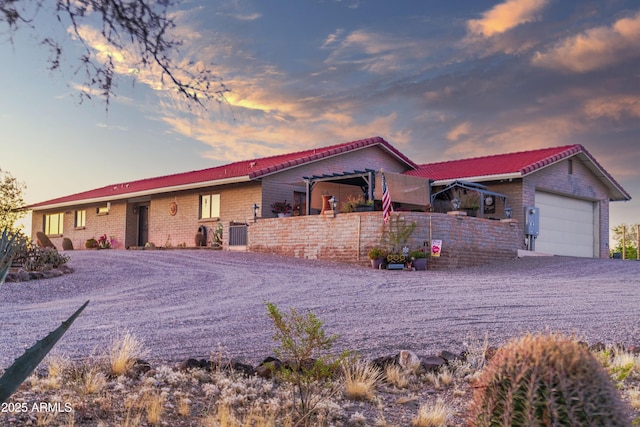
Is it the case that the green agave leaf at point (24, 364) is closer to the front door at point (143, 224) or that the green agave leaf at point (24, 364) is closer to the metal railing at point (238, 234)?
the metal railing at point (238, 234)

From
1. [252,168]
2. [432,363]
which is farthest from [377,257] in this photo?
[432,363]

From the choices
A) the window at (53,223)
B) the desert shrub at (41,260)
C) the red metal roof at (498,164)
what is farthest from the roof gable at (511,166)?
the window at (53,223)

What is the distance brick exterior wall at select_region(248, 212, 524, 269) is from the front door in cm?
1021

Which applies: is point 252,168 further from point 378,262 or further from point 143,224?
point 378,262

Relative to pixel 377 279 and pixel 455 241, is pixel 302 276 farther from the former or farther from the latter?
pixel 455 241

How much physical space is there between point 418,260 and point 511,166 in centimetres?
864

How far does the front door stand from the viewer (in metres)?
32.0

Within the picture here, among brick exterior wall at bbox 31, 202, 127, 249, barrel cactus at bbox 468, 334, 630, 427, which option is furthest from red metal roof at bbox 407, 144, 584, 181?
barrel cactus at bbox 468, 334, 630, 427

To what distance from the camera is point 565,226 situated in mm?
28078

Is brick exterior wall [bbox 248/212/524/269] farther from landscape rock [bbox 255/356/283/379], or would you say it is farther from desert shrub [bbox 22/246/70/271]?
landscape rock [bbox 255/356/283/379]

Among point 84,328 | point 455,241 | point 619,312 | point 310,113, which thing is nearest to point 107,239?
point 310,113

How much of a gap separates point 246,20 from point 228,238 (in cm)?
1697

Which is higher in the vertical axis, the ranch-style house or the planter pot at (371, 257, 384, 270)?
the ranch-style house

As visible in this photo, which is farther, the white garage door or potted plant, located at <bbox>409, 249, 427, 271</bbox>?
the white garage door
